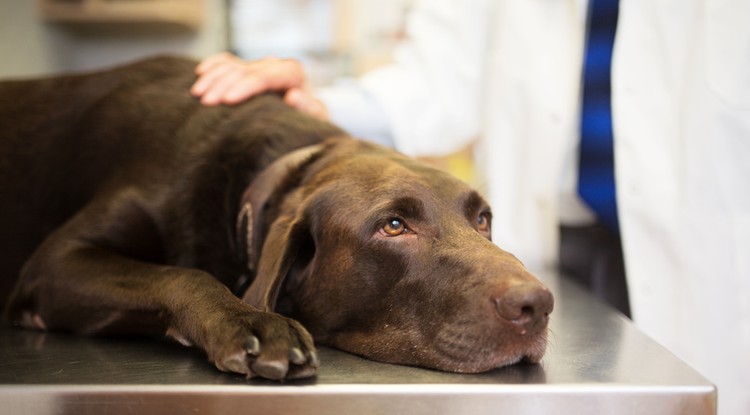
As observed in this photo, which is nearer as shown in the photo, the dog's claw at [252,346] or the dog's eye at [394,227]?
the dog's claw at [252,346]

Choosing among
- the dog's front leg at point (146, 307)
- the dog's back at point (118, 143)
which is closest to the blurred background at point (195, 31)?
the dog's back at point (118, 143)

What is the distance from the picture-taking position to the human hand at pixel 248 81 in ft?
5.37

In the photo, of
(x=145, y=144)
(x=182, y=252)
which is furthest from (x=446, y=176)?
(x=145, y=144)

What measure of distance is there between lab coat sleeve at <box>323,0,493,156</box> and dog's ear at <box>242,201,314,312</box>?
869 millimetres

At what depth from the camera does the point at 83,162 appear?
1.56 metres

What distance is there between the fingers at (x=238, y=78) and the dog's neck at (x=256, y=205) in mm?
274

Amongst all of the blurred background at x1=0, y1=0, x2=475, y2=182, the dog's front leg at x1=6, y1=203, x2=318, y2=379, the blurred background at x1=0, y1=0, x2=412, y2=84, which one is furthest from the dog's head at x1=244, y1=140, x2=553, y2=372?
the blurred background at x1=0, y1=0, x2=412, y2=84

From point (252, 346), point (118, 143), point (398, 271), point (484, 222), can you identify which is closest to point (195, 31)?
point (118, 143)

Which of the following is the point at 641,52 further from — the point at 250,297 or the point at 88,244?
the point at 88,244

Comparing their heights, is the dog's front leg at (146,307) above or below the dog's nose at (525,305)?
below

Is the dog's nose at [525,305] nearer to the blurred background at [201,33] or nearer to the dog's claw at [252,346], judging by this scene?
the dog's claw at [252,346]

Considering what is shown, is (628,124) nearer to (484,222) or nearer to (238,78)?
(484,222)

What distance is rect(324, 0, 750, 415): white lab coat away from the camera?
1568 millimetres

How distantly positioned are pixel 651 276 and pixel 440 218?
745 millimetres
